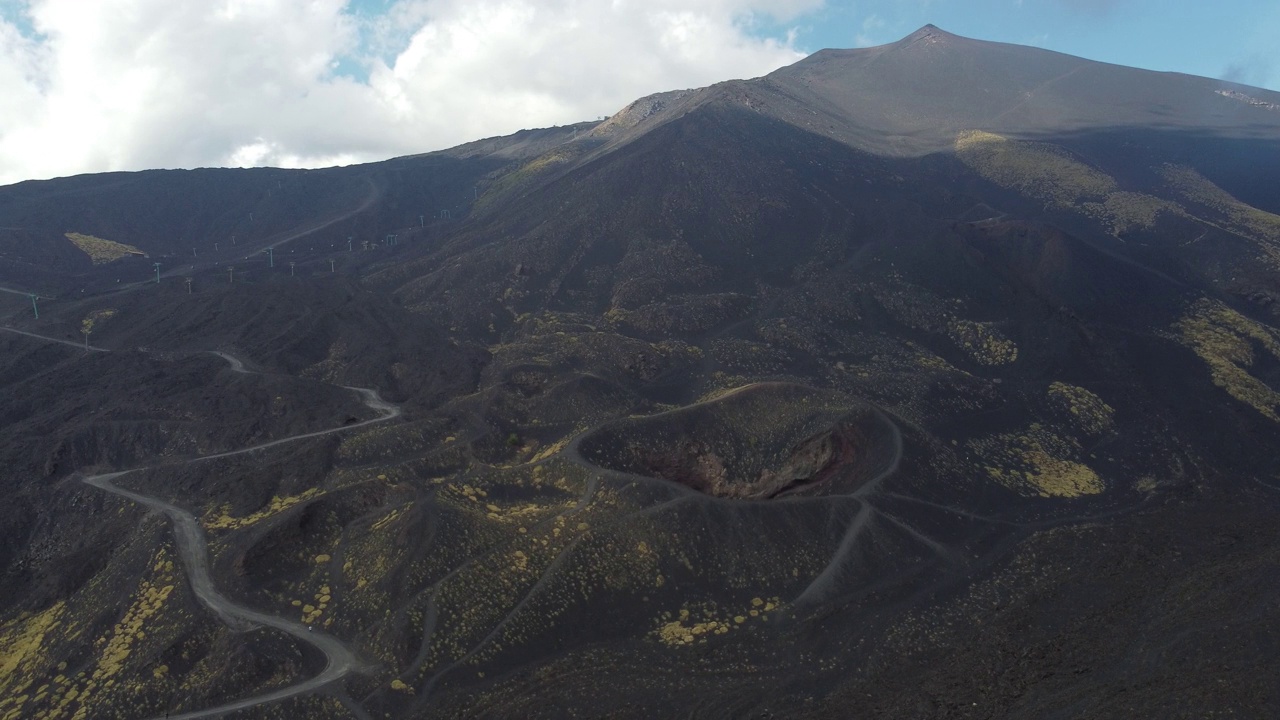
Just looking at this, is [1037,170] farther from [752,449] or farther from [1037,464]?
[752,449]

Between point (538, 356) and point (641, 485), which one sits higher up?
point (538, 356)

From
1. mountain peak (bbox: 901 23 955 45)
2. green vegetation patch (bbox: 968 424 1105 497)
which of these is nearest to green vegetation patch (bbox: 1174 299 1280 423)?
green vegetation patch (bbox: 968 424 1105 497)

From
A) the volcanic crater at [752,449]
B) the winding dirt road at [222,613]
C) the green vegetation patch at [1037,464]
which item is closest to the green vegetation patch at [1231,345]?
the green vegetation patch at [1037,464]

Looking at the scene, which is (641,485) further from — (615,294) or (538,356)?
(615,294)

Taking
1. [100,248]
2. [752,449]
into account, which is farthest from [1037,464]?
[100,248]

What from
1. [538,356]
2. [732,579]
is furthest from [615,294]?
[732,579]

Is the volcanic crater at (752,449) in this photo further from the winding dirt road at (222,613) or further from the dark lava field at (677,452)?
the winding dirt road at (222,613)

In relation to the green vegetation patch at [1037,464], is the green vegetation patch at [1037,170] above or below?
above
